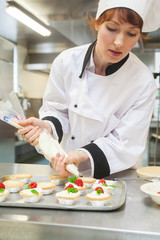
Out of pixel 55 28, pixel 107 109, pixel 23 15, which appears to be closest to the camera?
pixel 107 109

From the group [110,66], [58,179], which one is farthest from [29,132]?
[110,66]

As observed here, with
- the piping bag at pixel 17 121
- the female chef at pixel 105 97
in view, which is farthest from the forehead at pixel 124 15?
the piping bag at pixel 17 121

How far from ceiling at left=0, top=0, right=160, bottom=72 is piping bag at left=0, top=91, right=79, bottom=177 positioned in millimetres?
1037

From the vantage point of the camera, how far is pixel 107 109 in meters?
1.52

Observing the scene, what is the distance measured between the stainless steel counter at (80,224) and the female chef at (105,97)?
0.36 m

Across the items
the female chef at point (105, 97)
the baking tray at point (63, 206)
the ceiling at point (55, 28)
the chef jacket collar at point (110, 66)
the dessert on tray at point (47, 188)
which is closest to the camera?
the baking tray at point (63, 206)

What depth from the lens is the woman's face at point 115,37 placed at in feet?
4.19

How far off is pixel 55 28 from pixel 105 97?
267cm

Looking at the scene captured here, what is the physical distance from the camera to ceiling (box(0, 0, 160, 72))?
290 centimetres

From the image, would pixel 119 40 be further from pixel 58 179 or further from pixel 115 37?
pixel 58 179

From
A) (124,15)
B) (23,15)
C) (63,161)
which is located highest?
(23,15)

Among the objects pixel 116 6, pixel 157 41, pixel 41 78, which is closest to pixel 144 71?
pixel 116 6

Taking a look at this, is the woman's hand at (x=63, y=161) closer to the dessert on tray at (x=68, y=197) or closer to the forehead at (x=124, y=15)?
the dessert on tray at (x=68, y=197)

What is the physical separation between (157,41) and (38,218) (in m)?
5.66
